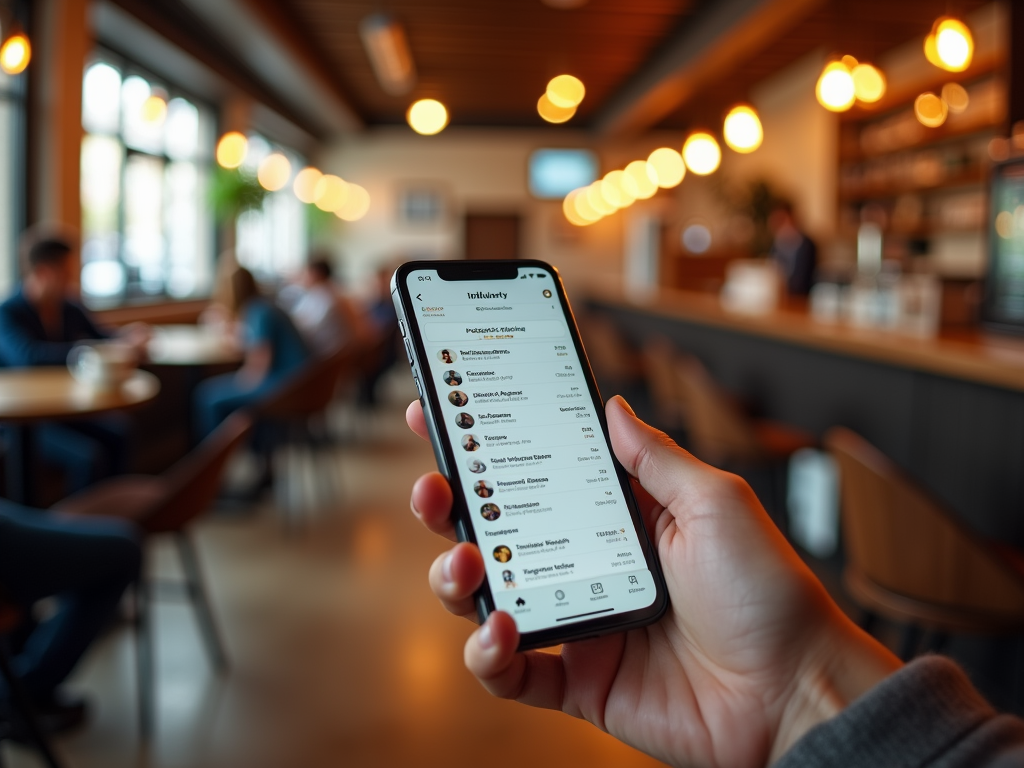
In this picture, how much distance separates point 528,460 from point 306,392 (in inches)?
144

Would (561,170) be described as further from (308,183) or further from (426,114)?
(426,114)

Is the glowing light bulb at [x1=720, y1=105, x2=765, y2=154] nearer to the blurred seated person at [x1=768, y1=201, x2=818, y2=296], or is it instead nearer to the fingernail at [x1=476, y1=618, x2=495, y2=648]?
the blurred seated person at [x1=768, y1=201, x2=818, y2=296]

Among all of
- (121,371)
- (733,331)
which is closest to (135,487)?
(121,371)

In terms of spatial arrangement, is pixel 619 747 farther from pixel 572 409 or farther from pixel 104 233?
pixel 104 233

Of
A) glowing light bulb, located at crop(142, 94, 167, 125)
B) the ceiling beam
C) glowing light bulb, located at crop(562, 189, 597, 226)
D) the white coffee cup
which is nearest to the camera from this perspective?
the white coffee cup

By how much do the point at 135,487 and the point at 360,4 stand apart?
5.52 metres

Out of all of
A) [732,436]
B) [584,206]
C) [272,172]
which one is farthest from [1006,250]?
[584,206]

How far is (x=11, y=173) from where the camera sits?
4.90m

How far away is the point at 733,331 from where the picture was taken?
16.8 feet

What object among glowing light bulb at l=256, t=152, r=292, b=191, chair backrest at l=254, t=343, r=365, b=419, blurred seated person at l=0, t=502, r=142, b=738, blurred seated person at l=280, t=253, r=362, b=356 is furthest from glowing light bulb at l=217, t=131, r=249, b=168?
blurred seated person at l=0, t=502, r=142, b=738

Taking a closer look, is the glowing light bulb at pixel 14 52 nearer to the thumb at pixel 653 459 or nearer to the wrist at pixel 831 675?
the thumb at pixel 653 459

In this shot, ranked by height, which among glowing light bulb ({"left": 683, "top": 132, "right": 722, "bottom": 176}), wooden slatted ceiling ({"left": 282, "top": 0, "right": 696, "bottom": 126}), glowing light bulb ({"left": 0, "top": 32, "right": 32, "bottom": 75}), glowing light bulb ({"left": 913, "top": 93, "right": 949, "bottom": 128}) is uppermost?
wooden slatted ceiling ({"left": 282, "top": 0, "right": 696, "bottom": 126})

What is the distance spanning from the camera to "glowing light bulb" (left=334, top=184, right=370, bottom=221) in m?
13.9

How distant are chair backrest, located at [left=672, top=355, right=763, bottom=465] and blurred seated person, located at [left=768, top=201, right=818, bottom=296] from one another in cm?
383
